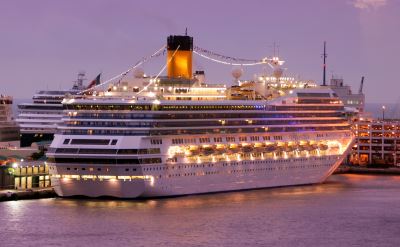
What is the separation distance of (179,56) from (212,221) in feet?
60.4

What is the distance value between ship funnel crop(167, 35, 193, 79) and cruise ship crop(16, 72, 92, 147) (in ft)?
82.4

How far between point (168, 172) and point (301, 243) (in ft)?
43.7

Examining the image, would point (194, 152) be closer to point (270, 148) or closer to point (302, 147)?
point (270, 148)

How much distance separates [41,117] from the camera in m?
92.7

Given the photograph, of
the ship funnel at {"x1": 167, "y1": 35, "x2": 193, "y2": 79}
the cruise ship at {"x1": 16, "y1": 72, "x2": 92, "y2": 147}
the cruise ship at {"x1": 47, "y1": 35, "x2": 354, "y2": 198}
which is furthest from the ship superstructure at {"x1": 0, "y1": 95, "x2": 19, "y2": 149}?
the cruise ship at {"x1": 47, "y1": 35, "x2": 354, "y2": 198}

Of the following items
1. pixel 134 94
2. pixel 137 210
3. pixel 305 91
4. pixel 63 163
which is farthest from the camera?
pixel 305 91

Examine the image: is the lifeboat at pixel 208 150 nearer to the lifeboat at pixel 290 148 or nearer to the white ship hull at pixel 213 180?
the white ship hull at pixel 213 180

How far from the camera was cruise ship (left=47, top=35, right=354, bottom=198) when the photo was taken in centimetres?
5712

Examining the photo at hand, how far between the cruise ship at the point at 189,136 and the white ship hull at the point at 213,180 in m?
0.05

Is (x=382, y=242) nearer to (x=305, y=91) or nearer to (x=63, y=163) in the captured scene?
(x=63, y=163)

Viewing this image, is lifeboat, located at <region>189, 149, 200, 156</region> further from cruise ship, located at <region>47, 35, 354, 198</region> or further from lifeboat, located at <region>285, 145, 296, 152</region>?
lifeboat, located at <region>285, 145, 296, 152</region>

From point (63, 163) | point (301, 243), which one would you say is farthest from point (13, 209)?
point (301, 243)

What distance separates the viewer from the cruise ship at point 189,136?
57.1 meters

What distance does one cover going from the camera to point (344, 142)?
71.6 m
